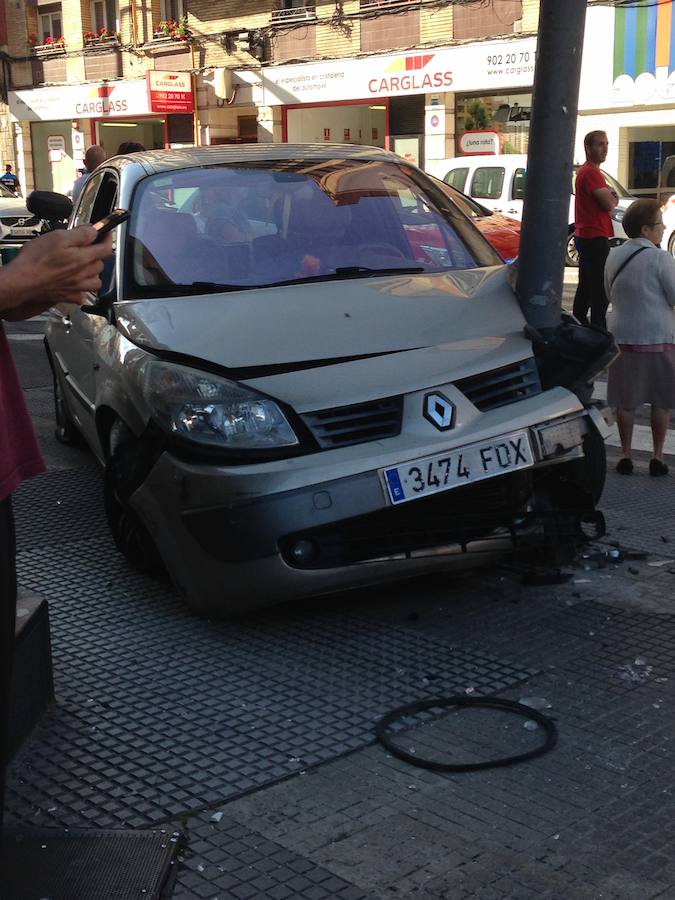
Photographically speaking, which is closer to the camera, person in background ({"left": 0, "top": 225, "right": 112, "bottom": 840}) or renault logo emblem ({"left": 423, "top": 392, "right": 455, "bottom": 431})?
person in background ({"left": 0, "top": 225, "right": 112, "bottom": 840})

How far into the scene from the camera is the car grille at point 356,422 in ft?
13.3

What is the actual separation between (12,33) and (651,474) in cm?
3818

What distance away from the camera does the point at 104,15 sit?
36.4 m

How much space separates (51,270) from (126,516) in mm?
2783

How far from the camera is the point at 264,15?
31547 millimetres

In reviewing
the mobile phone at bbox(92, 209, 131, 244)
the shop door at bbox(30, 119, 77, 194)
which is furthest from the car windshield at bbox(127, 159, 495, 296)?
the shop door at bbox(30, 119, 77, 194)

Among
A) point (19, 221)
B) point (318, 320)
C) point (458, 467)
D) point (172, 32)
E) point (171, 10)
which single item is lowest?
point (19, 221)

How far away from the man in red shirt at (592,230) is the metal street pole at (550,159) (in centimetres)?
463

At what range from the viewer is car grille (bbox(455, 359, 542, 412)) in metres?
4.28

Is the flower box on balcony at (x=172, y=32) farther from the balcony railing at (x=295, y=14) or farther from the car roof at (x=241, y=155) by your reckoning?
the car roof at (x=241, y=155)

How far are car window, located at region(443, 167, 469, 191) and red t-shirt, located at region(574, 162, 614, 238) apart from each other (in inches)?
427

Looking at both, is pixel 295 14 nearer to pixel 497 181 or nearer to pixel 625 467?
pixel 497 181

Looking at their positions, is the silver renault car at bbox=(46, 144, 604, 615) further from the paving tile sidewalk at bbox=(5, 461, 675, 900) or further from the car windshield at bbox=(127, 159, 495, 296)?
the paving tile sidewalk at bbox=(5, 461, 675, 900)

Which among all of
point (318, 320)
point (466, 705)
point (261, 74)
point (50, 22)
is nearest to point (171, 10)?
point (261, 74)
